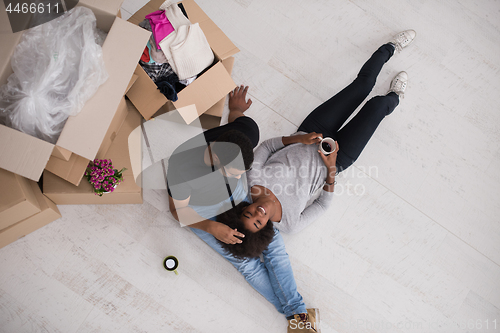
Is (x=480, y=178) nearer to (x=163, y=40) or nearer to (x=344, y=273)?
(x=344, y=273)

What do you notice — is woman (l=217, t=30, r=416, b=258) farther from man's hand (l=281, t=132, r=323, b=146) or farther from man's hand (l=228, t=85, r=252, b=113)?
man's hand (l=228, t=85, r=252, b=113)

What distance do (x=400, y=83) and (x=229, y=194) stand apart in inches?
51.1

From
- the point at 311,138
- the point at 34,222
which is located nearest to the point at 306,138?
the point at 311,138

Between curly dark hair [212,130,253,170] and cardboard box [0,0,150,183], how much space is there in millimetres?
446

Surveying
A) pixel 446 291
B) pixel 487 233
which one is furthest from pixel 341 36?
pixel 446 291

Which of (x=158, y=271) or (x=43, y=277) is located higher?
(x=158, y=271)

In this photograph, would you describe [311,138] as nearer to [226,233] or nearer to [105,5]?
[226,233]

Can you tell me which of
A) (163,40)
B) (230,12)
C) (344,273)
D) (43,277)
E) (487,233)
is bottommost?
(43,277)

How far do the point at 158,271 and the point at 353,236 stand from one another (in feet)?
3.68

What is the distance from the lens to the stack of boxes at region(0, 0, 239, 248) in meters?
1.01

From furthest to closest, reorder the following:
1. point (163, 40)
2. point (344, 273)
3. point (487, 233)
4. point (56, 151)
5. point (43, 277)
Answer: point (487, 233) → point (344, 273) → point (43, 277) → point (163, 40) → point (56, 151)

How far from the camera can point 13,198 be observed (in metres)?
1.12

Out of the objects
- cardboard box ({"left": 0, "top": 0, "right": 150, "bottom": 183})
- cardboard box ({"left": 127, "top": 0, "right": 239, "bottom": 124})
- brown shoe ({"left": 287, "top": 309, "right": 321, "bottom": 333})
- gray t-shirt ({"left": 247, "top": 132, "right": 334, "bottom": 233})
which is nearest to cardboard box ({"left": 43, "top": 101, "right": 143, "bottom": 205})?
cardboard box ({"left": 127, "top": 0, "right": 239, "bottom": 124})

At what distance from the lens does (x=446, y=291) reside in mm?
1717
